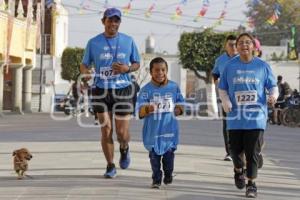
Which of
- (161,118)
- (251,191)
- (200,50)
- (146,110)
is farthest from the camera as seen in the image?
(200,50)

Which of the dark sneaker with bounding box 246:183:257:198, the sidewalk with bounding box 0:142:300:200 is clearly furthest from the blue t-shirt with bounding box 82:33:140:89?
the dark sneaker with bounding box 246:183:257:198

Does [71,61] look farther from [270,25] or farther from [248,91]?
[248,91]

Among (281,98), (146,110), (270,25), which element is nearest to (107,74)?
(146,110)

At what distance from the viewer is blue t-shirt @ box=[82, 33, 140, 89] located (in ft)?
32.8

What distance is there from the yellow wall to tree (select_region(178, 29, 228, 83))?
883 centimetres

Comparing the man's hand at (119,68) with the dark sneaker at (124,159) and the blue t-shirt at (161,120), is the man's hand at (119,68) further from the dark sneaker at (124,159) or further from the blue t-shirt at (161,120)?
the dark sneaker at (124,159)

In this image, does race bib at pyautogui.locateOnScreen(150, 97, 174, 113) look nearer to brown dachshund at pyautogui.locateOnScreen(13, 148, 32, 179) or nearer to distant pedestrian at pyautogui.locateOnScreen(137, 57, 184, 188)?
distant pedestrian at pyautogui.locateOnScreen(137, 57, 184, 188)

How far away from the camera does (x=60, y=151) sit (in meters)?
13.8

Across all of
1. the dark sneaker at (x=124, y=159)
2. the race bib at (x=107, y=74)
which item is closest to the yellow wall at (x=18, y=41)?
the dark sneaker at (x=124, y=159)

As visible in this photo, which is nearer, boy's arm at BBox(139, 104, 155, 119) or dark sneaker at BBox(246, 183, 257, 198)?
dark sneaker at BBox(246, 183, 257, 198)

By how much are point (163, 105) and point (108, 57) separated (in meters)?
1.09

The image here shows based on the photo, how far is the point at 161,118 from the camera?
9.37 m

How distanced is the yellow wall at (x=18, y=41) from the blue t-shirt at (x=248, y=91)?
24.2 metres

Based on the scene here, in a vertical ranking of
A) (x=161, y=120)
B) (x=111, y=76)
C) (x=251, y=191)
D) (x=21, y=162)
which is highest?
(x=111, y=76)
